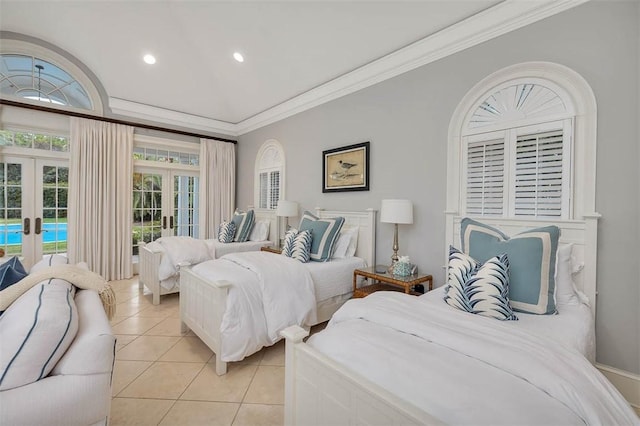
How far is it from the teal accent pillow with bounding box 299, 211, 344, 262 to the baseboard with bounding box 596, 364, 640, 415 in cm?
226

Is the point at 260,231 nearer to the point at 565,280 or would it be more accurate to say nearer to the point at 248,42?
the point at 248,42

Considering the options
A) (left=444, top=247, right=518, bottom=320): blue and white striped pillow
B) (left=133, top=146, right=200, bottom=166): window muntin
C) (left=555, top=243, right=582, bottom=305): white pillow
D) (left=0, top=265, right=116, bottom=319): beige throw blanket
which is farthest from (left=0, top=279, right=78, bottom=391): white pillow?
(left=133, top=146, right=200, bottom=166): window muntin

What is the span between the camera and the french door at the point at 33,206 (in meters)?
3.90

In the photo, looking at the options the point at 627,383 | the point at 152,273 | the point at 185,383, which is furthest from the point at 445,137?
the point at 152,273

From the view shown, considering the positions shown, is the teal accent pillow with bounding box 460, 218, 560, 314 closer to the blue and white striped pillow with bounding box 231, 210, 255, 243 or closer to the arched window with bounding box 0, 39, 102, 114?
the blue and white striped pillow with bounding box 231, 210, 255, 243

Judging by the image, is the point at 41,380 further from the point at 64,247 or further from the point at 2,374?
the point at 64,247

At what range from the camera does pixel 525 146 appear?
2.19 m

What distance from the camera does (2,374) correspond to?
0.91 m

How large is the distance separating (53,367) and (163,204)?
180 inches

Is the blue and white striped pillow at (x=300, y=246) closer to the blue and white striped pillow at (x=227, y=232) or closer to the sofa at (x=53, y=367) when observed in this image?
the blue and white striped pillow at (x=227, y=232)

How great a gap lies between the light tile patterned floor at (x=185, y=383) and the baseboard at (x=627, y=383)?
2.17 m

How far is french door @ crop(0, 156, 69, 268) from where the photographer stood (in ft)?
12.8

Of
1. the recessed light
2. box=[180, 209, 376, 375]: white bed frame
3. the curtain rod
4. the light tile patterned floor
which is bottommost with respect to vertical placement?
the light tile patterned floor

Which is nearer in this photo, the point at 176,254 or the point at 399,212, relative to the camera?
the point at 399,212
